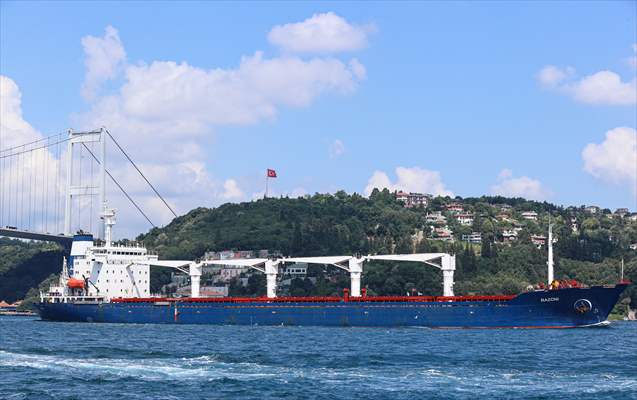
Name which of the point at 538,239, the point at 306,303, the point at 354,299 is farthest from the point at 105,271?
the point at 538,239

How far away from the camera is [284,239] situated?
16838cm

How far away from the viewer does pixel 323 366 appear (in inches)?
1855

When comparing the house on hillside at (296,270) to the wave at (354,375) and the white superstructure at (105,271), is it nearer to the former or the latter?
the white superstructure at (105,271)

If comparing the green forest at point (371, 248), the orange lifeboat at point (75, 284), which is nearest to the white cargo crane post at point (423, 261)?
the orange lifeboat at point (75, 284)

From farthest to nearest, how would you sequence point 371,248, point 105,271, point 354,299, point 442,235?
point 442,235, point 371,248, point 105,271, point 354,299

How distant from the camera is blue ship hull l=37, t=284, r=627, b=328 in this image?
7444 centimetres

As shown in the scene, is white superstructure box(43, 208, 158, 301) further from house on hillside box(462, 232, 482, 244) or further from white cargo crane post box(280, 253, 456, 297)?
house on hillside box(462, 232, 482, 244)

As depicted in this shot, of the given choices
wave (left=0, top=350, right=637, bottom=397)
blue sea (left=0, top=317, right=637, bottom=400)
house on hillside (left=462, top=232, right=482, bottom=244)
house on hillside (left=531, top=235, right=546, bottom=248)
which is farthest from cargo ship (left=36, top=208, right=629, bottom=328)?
house on hillside (left=462, top=232, right=482, bottom=244)

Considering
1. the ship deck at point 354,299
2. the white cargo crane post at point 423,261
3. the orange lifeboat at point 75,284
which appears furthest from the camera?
the orange lifeboat at point 75,284

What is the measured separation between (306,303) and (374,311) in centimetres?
668

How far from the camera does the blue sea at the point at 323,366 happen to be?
3894cm

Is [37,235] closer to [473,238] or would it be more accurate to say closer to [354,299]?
[354,299]

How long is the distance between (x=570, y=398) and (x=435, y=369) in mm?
9199

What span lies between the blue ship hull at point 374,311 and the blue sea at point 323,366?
473 centimetres
